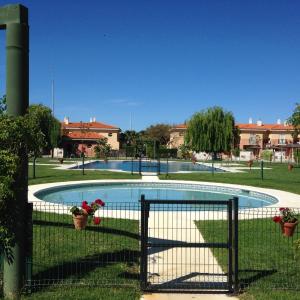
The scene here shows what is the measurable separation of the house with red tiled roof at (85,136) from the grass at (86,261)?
54423 millimetres

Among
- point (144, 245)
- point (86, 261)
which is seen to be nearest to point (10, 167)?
point (144, 245)

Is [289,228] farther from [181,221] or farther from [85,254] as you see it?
[85,254]

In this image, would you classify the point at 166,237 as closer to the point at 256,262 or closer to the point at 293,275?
the point at 256,262

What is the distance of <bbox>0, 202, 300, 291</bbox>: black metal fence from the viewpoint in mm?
7004

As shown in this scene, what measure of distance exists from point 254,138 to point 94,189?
218ft

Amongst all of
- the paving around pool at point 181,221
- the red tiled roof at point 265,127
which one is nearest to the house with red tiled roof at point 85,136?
the red tiled roof at point 265,127

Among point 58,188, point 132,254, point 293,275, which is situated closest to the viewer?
point 293,275

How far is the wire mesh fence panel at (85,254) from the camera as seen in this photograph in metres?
7.06

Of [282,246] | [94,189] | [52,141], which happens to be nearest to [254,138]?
[52,141]

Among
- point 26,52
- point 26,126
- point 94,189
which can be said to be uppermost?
point 26,52

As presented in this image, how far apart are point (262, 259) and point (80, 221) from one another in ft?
14.7

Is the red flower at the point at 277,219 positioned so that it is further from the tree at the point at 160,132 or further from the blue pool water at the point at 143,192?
the tree at the point at 160,132

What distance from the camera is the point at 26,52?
256 inches

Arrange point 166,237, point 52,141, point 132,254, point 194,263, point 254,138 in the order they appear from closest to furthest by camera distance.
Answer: point 194,263 → point 132,254 → point 166,237 → point 52,141 → point 254,138
